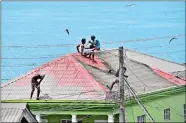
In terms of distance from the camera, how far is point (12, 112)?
10422 millimetres

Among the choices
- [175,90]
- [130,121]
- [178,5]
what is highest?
[178,5]

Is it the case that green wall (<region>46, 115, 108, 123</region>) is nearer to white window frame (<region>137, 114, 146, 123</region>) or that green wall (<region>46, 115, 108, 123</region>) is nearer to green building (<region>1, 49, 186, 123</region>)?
green building (<region>1, 49, 186, 123</region>)

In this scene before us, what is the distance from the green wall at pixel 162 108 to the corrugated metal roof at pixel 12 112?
20.2 ft

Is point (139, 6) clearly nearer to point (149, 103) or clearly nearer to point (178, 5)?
point (178, 5)

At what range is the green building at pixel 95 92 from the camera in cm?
1614

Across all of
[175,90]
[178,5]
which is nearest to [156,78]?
[175,90]

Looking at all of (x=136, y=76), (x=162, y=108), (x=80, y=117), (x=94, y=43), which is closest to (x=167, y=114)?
(x=162, y=108)

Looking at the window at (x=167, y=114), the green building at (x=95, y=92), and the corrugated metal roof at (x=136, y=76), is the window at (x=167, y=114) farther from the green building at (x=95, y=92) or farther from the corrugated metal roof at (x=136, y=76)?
the corrugated metal roof at (x=136, y=76)

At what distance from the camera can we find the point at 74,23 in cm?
6097

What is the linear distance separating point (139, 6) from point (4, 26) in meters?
23.3

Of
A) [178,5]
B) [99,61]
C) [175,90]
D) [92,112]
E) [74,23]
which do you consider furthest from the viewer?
[178,5]

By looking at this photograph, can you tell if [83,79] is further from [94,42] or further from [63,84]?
[94,42]

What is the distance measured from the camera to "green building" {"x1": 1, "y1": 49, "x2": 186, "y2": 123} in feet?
53.0

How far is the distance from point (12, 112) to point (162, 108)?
7853 millimetres
